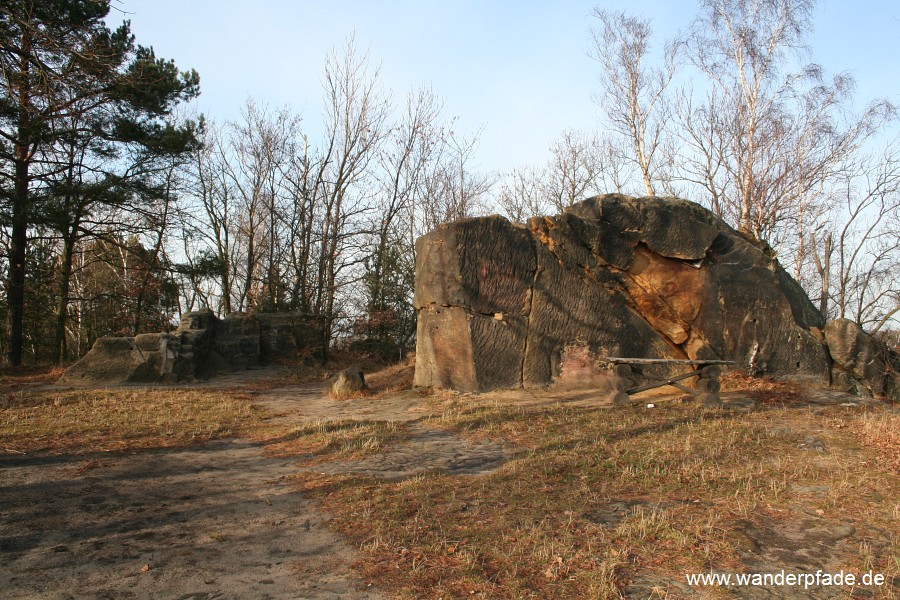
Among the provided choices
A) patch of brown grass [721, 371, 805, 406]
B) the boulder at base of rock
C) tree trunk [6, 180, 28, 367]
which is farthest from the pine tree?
patch of brown grass [721, 371, 805, 406]

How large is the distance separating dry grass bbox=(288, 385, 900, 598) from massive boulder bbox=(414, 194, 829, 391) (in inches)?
110

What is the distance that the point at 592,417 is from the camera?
918 cm

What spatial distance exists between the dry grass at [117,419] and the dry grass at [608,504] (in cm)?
303

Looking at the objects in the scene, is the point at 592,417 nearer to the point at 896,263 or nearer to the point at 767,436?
the point at 767,436

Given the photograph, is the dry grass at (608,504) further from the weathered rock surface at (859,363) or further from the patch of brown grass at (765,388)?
the weathered rock surface at (859,363)

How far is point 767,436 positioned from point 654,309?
5124mm

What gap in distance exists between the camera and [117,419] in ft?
29.9

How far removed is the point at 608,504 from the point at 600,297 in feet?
22.8

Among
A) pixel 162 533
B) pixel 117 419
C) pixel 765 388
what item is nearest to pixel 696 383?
pixel 765 388

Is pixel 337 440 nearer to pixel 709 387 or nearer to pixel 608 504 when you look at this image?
pixel 608 504

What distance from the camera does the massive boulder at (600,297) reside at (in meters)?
11.3

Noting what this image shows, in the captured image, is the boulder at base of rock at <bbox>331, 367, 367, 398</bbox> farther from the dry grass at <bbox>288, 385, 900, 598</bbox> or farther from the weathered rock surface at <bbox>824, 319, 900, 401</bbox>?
the weathered rock surface at <bbox>824, 319, 900, 401</bbox>

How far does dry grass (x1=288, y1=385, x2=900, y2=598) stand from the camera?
412 cm

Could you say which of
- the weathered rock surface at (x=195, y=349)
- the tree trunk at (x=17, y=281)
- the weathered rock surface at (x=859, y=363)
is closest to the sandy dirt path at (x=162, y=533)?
the weathered rock surface at (x=195, y=349)
